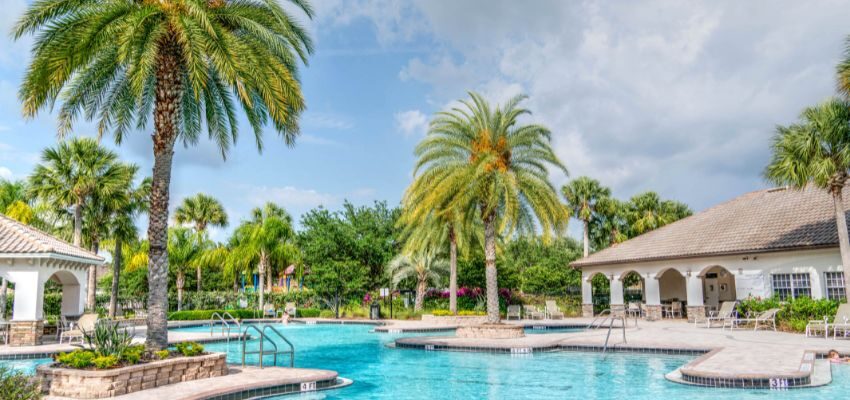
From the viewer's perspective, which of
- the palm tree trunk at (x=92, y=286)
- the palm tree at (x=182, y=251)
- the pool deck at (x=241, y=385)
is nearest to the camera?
the pool deck at (x=241, y=385)

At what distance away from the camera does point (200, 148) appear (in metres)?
16.1

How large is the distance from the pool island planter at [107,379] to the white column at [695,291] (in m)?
22.9

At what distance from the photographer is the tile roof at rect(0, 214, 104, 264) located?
712 inches

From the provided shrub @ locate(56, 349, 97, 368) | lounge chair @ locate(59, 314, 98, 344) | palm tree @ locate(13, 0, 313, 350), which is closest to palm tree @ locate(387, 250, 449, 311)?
lounge chair @ locate(59, 314, 98, 344)

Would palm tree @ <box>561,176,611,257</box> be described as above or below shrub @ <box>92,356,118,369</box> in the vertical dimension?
above

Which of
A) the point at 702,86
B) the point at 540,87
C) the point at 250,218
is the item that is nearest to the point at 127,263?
the point at 250,218

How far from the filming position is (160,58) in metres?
11.9

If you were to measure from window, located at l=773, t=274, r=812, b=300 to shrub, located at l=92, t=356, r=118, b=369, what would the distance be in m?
22.8

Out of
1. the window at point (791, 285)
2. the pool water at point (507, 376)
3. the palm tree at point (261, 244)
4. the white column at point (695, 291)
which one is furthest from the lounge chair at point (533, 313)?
the palm tree at point (261, 244)

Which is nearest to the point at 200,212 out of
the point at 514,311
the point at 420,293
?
the point at 420,293

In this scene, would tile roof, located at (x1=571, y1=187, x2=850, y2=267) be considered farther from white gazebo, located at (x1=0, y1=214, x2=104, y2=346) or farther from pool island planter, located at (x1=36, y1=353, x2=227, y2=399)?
white gazebo, located at (x1=0, y1=214, x2=104, y2=346)

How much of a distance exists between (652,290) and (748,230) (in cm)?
524

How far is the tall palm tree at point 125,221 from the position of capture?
95.8 ft

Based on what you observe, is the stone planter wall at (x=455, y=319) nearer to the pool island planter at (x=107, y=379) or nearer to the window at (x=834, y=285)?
the window at (x=834, y=285)
